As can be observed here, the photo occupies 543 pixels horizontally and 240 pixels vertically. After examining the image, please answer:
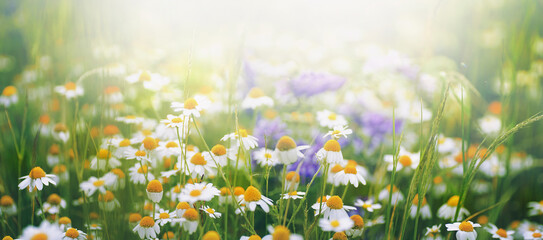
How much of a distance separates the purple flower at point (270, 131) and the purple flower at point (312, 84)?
0.47 ft

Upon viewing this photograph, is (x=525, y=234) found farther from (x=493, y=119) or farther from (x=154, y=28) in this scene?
Result: (x=154, y=28)

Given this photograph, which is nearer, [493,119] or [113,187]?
[113,187]

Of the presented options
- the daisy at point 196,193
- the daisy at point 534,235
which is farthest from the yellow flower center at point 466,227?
the daisy at point 196,193

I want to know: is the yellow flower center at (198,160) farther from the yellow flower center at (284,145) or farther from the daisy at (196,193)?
the yellow flower center at (284,145)

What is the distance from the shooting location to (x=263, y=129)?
5.38ft

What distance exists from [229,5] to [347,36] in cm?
90

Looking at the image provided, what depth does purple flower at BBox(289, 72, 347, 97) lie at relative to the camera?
66.1 inches

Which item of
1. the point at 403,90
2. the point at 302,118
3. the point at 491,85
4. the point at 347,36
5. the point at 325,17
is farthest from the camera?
the point at 325,17

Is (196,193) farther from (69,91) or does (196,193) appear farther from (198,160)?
(69,91)

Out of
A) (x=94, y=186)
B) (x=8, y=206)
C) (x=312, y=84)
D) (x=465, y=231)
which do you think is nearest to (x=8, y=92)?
(x=8, y=206)

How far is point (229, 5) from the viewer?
3.05 meters

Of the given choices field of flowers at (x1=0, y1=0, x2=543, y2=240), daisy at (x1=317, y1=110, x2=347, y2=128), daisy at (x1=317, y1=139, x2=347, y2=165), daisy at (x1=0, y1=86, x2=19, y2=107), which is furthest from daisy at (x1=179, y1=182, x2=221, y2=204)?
daisy at (x1=0, y1=86, x2=19, y2=107)

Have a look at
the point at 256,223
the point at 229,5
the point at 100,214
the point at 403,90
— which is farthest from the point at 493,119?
the point at 100,214

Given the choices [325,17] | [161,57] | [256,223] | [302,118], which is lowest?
[256,223]
